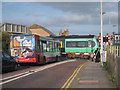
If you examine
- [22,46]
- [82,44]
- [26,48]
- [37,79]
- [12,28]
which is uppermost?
[12,28]

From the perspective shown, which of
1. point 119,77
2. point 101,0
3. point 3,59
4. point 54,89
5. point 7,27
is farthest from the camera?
point 7,27

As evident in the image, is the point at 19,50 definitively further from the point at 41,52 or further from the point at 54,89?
the point at 54,89

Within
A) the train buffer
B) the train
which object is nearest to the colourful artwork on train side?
the train buffer

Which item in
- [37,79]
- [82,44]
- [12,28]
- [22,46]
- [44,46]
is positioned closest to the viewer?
[37,79]

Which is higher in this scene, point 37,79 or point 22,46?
point 22,46

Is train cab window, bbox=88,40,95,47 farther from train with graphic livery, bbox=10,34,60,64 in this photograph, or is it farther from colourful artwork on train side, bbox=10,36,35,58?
colourful artwork on train side, bbox=10,36,35,58

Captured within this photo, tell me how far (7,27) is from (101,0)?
85.1 ft

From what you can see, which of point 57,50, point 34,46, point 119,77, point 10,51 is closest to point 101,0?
point 57,50

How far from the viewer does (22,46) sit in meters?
19.2

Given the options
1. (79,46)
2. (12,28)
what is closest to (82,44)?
(79,46)

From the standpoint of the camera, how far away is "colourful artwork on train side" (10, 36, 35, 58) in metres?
19.0

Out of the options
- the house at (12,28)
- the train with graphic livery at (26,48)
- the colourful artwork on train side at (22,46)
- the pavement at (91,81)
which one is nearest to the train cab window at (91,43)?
the train with graphic livery at (26,48)

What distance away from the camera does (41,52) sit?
2017 cm

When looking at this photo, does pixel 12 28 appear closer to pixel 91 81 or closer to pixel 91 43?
pixel 91 43
